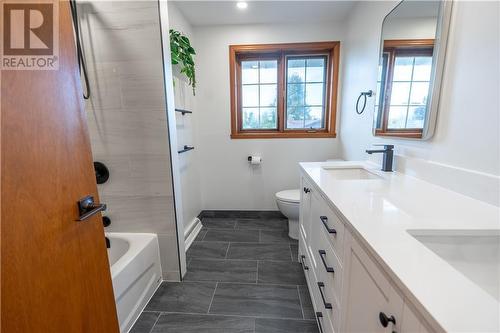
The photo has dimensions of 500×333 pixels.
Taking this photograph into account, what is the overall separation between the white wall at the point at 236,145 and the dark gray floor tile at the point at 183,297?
50.0 inches

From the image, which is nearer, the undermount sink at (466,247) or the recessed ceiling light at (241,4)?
the undermount sink at (466,247)

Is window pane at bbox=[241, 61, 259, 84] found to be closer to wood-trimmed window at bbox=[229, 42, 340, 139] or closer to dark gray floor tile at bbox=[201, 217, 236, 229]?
wood-trimmed window at bbox=[229, 42, 340, 139]

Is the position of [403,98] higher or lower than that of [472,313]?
higher

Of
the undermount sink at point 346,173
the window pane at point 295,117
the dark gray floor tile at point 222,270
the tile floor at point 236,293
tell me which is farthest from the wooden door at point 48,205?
the window pane at point 295,117

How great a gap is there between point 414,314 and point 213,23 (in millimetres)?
2810

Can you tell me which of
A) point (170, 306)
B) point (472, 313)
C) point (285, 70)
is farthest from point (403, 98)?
point (170, 306)

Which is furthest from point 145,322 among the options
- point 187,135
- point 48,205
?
point 187,135

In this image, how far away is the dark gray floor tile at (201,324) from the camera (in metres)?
1.35

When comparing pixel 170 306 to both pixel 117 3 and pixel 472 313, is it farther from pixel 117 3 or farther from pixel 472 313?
pixel 117 3

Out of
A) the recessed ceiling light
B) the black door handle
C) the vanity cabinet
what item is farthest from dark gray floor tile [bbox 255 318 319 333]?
the recessed ceiling light

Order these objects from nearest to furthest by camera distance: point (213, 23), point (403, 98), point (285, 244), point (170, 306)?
point (403, 98) < point (170, 306) < point (285, 244) < point (213, 23)

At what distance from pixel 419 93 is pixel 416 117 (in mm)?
127

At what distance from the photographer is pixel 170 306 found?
1.53m

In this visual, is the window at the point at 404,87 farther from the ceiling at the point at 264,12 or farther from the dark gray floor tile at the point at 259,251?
the dark gray floor tile at the point at 259,251
